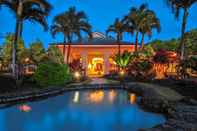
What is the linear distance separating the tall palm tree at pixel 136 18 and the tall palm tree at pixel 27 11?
1617 centimetres

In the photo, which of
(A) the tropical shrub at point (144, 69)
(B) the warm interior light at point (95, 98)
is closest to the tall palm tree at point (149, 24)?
(A) the tropical shrub at point (144, 69)

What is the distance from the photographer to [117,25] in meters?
40.6

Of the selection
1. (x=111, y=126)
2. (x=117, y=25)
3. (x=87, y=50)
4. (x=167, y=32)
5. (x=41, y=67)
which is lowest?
(x=111, y=126)

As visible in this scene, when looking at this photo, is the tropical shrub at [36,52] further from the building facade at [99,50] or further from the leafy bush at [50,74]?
the leafy bush at [50,74]

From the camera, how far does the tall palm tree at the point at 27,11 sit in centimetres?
2085

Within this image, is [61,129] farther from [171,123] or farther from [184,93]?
[184,93]

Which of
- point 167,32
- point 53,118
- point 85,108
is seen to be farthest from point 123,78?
point 167,32

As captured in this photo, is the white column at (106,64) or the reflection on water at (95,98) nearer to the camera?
the reflection on water at (95,98)

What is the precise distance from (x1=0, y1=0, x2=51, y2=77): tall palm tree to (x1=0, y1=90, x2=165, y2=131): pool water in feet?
27.4

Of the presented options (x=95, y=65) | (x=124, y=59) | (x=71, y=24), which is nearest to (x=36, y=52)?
(x=71, y=24)

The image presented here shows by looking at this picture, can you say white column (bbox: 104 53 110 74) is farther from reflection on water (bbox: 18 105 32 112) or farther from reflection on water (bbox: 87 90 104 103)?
reflection on water (bbox: 18 105 32 112)

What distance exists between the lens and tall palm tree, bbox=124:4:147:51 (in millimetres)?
36562

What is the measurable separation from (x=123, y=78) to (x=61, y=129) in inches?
920

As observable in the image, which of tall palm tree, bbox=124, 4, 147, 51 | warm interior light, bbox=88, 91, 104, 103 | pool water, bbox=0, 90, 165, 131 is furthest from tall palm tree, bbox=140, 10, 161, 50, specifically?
pool water, bbox=0, 90, 165, 131
